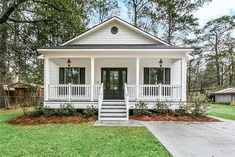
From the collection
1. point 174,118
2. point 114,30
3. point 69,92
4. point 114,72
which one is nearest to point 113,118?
point 69,92

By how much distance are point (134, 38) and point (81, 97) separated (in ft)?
17.5

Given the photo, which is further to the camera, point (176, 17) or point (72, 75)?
point (176, 17)

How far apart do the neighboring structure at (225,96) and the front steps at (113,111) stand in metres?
30.3

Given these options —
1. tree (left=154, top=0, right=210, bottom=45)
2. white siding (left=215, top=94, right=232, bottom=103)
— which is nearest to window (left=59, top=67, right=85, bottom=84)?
tree (left=154, top=0, right=210, bottom=45)

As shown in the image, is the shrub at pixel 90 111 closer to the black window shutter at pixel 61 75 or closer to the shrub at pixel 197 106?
the black window shutter at pixel 61 75

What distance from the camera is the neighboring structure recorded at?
4325cm

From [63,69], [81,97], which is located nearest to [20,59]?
[63,69]

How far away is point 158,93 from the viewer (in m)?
17.1

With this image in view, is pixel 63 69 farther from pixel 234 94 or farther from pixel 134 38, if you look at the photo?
pixel 234 94

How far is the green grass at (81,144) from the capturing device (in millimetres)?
7129

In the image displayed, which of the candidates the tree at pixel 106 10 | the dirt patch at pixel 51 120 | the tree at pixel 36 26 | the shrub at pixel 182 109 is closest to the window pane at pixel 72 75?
the tree at pixel 36 26

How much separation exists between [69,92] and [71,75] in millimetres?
3081

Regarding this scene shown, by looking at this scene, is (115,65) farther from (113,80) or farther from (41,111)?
(41,111)

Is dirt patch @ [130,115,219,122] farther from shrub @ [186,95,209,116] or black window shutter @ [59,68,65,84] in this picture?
black window shutter @ [59,68,65,84]
